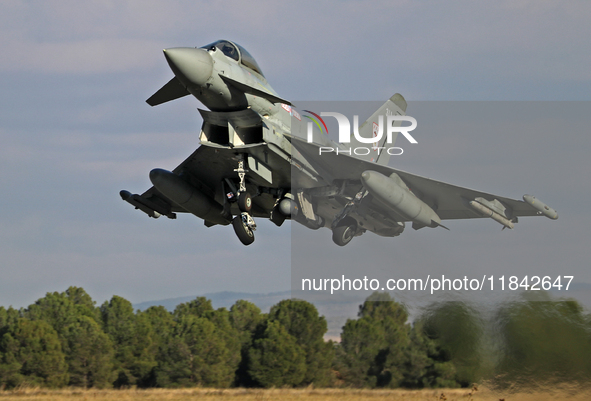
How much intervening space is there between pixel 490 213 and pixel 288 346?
336 inches

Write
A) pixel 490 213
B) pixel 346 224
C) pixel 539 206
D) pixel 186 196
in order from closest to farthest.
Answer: pixel 539 206
pixel 490 213
pixel 346 224
pixel 186 196


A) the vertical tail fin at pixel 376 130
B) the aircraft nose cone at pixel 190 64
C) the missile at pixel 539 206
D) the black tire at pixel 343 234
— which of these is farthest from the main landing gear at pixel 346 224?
the aircraft nose cone at pixel 190 64

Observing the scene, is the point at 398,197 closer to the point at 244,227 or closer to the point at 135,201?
the point at 244,227

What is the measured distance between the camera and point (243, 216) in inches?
624

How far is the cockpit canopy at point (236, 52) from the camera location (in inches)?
595

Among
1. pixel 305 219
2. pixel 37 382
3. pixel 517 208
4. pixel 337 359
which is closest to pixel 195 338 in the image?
pixel 37 382

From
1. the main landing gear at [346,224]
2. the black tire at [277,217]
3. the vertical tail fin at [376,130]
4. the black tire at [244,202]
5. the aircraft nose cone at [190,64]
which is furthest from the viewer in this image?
the vertical tail fin at [376,130]

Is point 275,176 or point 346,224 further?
point 346,224

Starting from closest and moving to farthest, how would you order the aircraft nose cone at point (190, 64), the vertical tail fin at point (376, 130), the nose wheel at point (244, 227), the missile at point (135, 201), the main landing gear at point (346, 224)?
the aircraft nose cone at point (190, 64) < the nose wheel at point (244, 227) < the main landing gear at point (346, 224) < the missile at point (135, 201) < the vertical tail fin at point (376, 130)

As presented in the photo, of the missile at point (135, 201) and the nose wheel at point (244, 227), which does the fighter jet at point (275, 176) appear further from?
the missile at point (135, 201)

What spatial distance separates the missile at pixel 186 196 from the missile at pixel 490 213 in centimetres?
628

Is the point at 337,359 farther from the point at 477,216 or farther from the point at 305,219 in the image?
the point at 477,216

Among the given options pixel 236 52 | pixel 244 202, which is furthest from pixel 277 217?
pixel 236 52

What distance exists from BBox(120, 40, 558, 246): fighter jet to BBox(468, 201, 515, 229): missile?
0.03 m
